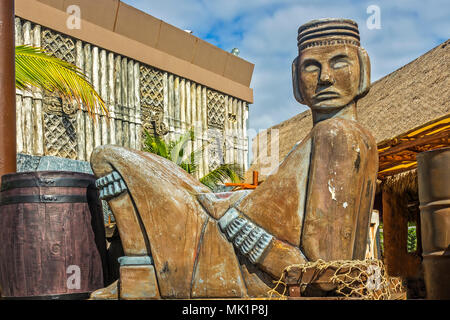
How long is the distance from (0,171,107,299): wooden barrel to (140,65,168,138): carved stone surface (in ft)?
21.6

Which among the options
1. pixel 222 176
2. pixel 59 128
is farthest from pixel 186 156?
pixel 59 128

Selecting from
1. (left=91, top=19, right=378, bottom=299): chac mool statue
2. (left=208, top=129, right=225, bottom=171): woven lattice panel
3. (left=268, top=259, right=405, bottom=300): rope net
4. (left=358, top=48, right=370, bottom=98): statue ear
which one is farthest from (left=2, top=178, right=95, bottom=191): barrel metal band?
(left=208, top=129, right=225, bottom=171): woven lattice panel

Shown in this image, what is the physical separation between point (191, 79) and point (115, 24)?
216cm

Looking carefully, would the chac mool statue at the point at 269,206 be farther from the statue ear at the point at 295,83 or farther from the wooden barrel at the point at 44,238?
the wooden barrel at the point at 44,238

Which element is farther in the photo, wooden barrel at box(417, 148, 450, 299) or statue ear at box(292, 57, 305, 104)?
statue ear at box(292, 57, 305, 104)

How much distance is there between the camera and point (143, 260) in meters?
3.80

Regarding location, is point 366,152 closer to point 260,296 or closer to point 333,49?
point 333,49

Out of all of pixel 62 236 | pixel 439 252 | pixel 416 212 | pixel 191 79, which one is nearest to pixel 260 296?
pixel 439 252

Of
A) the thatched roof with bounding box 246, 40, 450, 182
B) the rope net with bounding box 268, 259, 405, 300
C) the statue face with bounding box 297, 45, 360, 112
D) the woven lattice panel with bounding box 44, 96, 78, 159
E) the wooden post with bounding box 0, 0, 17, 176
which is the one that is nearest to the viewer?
the rope net with bounding box 268, 259, 405, 300

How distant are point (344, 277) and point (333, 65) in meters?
1.37

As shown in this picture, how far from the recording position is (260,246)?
11.3 feet

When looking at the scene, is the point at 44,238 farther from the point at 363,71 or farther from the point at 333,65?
the point at 363,71

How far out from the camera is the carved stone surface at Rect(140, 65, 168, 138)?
10497mm

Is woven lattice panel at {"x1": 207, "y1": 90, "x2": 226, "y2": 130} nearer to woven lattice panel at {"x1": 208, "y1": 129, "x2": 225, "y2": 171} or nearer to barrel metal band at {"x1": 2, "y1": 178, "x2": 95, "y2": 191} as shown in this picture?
woven lattice panel at {"x1": 208, "y1": 129, "x2": 225, "y2": 171}
